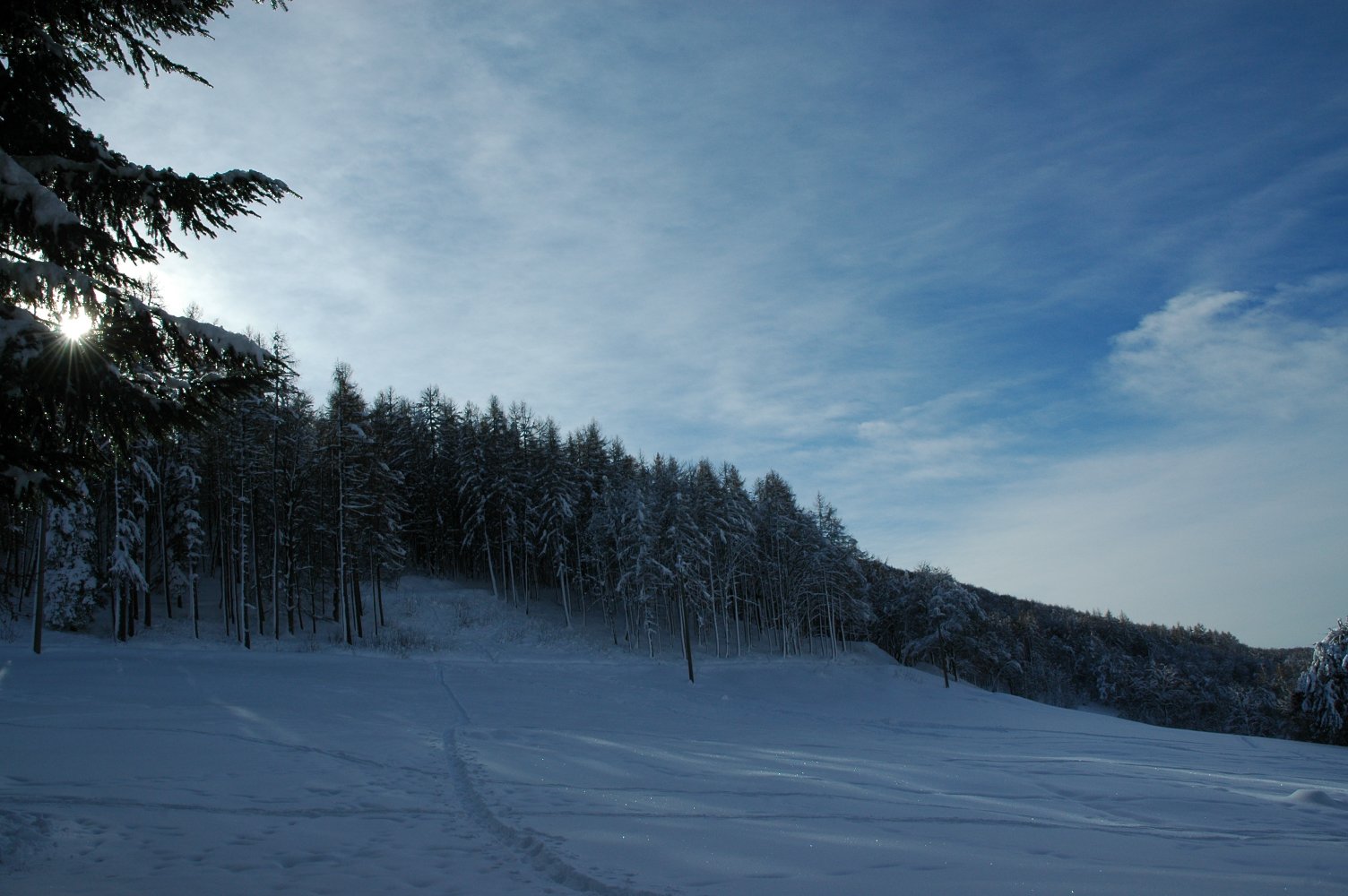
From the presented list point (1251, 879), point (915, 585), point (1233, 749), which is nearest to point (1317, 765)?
point (1233, 749)

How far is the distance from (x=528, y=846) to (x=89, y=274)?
291 inches

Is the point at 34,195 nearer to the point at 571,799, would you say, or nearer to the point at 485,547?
the point at 571,799

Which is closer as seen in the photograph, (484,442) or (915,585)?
(484,442)

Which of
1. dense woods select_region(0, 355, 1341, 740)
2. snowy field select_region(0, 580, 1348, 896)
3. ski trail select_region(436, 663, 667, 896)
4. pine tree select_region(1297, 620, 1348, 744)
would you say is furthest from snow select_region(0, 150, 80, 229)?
pine tree select_region(1297, 620, 1348, 744)

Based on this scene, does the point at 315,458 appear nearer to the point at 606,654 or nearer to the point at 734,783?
the point at 606,654

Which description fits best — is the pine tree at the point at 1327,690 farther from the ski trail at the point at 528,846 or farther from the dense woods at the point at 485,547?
the ski trail at the point at 528,846

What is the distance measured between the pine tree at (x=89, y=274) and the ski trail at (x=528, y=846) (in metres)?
5.66

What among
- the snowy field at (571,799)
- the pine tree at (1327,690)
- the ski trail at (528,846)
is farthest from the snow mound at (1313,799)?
the pine tree at (1327,690)

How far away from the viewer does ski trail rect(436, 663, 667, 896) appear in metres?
7.15

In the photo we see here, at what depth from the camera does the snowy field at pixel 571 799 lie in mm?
7559

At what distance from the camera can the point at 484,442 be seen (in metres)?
57.3

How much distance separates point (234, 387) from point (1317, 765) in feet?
103

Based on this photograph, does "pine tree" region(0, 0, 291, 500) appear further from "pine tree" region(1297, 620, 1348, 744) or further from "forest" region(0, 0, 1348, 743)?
"pine tree" region(1297, 620, 1348, 744)

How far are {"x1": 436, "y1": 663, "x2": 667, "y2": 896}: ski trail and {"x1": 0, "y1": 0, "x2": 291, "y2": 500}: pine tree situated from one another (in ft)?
18.6
